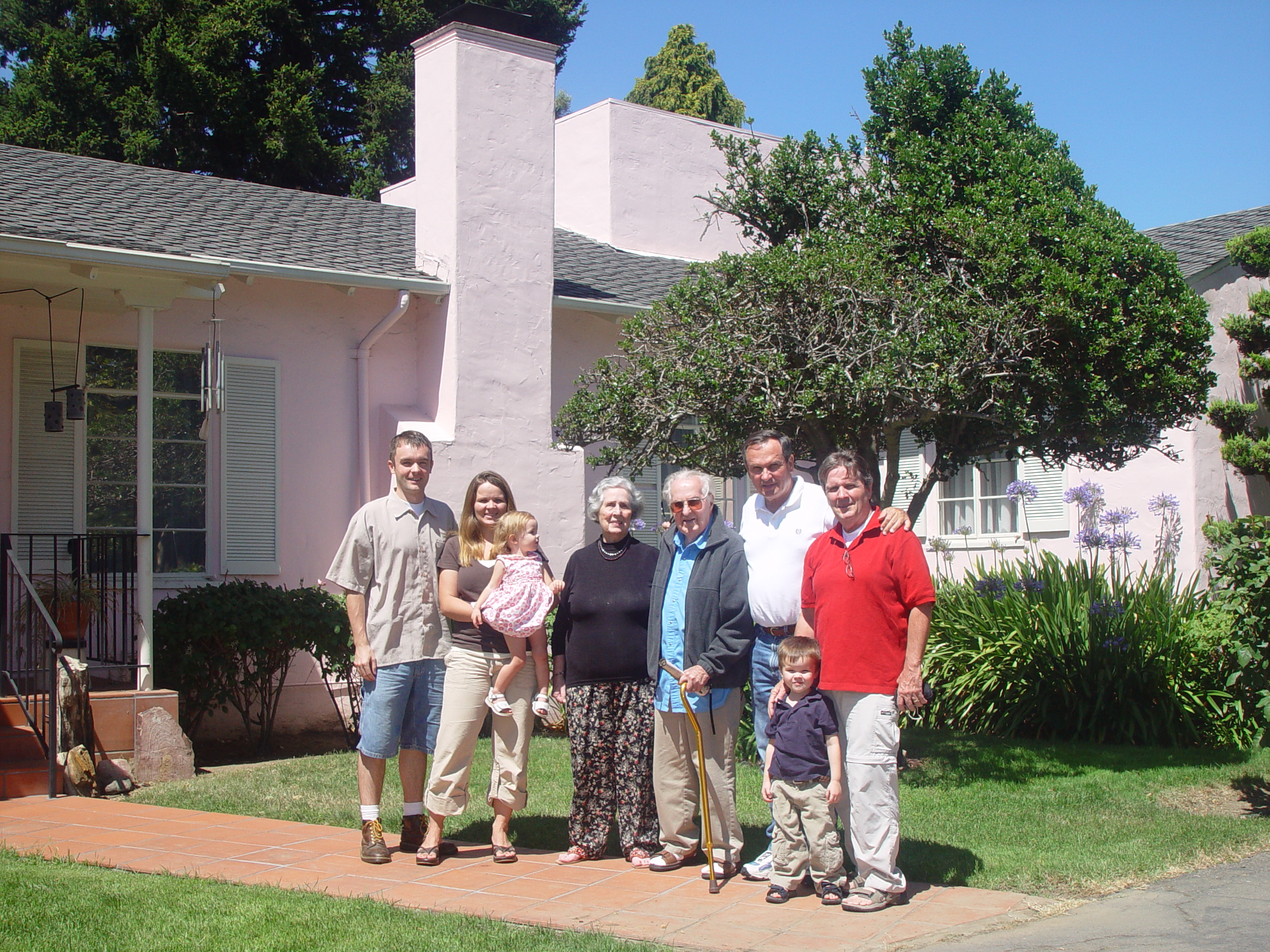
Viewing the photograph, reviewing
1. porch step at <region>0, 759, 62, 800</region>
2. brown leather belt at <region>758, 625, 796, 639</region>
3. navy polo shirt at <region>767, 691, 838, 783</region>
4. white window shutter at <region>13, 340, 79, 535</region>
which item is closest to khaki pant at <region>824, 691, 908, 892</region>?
navy polo shirt at <region>767, 691, 838, 783</region>

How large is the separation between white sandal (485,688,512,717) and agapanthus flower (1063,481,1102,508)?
9.40m

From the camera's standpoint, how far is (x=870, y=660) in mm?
5020

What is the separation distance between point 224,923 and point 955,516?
1285 centimetres

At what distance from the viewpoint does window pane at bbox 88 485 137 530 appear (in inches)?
392

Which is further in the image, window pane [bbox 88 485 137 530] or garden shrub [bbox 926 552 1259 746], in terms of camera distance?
window pane [bbox 88 485 137 530]

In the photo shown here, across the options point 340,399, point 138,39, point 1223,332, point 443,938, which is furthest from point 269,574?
point 138,39

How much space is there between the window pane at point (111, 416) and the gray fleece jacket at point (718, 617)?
6.36m

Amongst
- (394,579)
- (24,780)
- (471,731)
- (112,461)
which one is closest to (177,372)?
(112,461)

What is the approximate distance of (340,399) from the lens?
10.9 meters

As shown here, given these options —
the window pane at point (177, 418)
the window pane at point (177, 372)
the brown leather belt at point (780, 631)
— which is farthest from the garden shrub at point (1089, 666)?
the window pane at point (177, 372)

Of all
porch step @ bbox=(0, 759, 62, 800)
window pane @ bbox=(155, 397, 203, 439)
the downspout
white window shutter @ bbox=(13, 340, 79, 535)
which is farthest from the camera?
the downspout

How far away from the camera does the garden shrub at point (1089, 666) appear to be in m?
9.31

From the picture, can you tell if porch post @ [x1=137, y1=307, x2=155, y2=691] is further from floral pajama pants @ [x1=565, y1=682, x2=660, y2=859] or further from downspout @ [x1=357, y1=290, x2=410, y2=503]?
floral pajama pants @ [x1=565, y1=682, x2=660, y2=859]

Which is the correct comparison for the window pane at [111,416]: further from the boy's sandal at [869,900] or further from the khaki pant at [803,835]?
the boy's sandal at [869,900]
